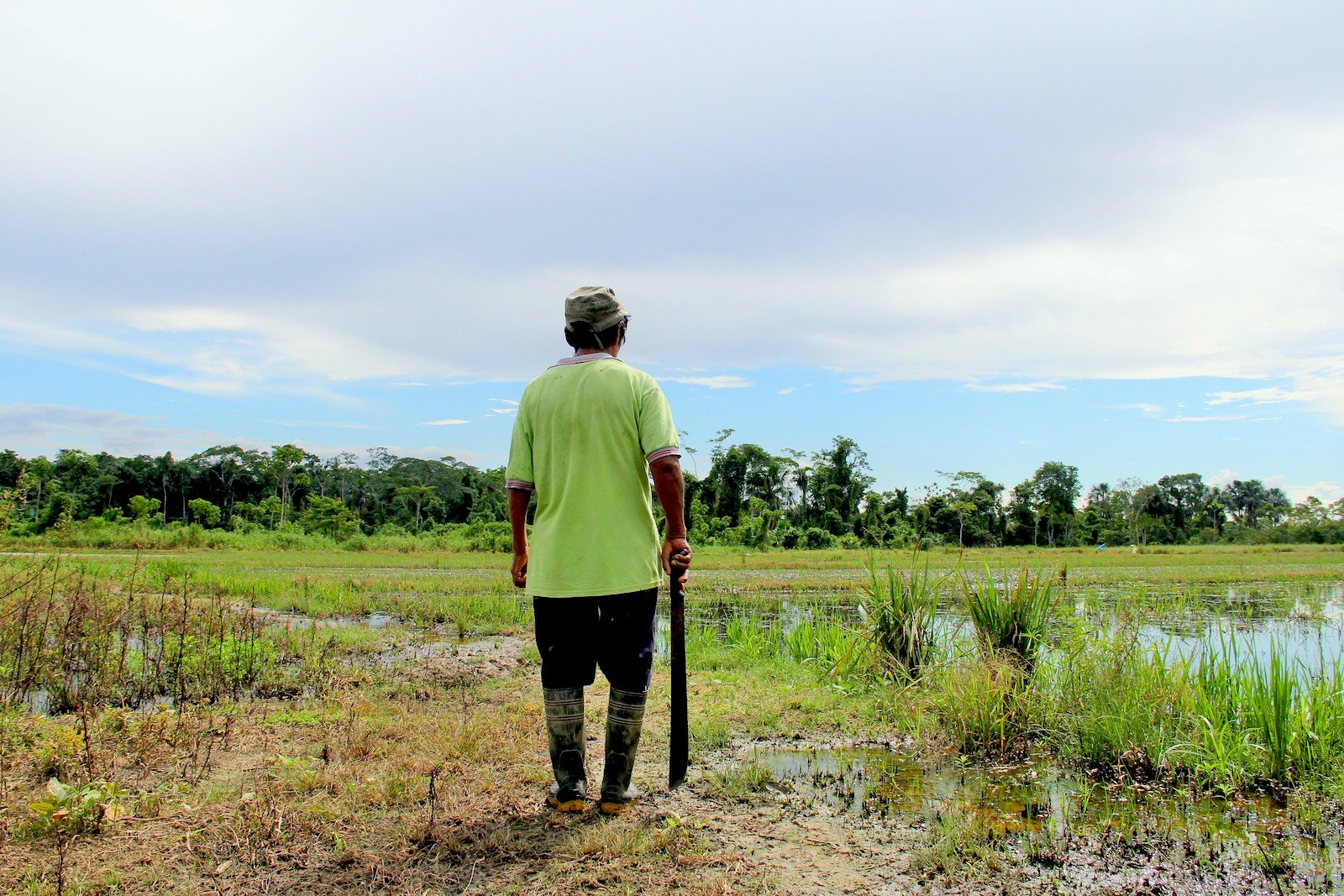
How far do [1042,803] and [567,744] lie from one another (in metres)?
2.04

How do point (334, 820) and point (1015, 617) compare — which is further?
point (1015, 617)

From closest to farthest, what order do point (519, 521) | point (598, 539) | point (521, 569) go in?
point (598, 539) → point (519, 521) → point (521, 569)

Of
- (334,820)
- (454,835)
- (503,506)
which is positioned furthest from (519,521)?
(503,506)

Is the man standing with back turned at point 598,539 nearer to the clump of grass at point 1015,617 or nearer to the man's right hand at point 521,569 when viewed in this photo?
the man's right hand at point 521,569

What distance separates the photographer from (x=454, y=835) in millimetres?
2869

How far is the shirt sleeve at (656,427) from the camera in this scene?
3.02m

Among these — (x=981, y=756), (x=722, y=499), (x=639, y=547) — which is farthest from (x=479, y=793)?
(x=722, y=499)

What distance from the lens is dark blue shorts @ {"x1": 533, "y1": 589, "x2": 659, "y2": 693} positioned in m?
3.05

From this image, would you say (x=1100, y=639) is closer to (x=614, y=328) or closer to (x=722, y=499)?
(x=614, y=328)

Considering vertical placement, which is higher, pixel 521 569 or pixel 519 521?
pixel 519 521

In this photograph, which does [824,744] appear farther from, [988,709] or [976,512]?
[976,512]

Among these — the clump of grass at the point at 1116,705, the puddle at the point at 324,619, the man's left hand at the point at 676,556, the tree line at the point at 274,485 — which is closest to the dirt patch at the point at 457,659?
the puddle at the point at 324,619

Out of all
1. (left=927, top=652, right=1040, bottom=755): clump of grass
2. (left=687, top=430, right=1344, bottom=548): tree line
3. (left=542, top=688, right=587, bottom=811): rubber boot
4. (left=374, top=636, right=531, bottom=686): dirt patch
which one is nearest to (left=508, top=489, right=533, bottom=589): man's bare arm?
(left=542, top=688, right=587, bottom=811): rubber boot

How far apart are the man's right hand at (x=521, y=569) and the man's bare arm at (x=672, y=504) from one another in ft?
1.99
